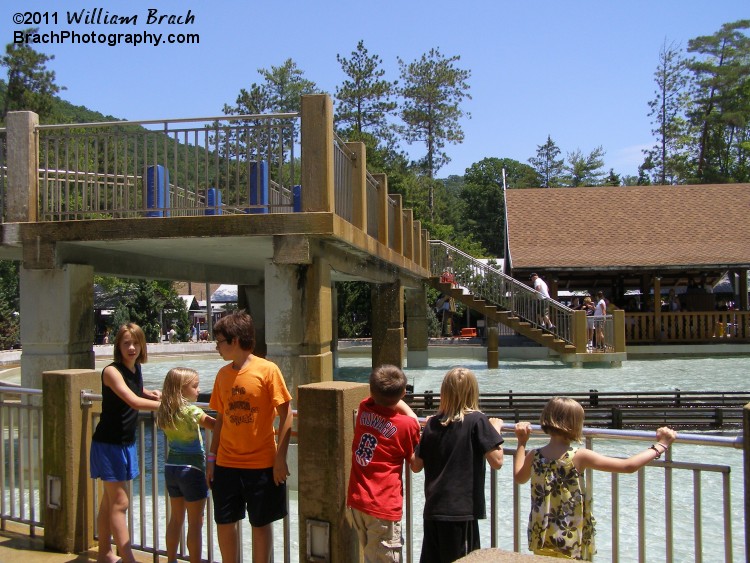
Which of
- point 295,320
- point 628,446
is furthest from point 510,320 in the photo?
point 295,320

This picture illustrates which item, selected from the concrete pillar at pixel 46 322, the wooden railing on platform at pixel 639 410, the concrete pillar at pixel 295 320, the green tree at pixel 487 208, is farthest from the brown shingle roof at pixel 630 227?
the green tree at pixel 487 208

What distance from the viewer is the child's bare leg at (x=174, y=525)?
15.5 feet

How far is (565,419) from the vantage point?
11.9 feet

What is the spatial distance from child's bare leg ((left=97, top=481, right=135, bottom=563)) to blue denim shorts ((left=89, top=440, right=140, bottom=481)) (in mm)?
54

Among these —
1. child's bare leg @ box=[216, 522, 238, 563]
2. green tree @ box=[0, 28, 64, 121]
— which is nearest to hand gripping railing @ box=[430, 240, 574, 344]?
child's bare leg @ box=[216, 522, 238, 563]

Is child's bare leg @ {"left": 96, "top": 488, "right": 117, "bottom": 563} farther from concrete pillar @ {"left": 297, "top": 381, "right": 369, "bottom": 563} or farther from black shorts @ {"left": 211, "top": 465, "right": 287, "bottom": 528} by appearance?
concrete pillar @ {"left": 297, "top": 381, "right": 369, "bottom": 563}

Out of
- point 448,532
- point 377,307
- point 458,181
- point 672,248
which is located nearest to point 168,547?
point 448,532

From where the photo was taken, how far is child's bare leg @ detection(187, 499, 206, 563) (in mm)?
4656

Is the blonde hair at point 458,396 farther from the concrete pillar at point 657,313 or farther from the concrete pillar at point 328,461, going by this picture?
the concrete pillar at point 657,313

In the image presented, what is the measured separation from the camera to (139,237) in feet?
29.2

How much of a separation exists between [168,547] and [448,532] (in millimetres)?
1967

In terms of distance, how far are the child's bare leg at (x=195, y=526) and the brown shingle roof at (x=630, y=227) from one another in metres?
22.6

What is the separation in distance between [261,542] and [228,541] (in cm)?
20

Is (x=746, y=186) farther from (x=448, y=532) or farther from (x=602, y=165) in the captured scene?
(x=602, y=165)
